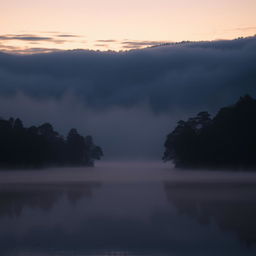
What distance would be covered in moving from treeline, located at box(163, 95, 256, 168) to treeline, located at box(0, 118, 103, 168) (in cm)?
1748

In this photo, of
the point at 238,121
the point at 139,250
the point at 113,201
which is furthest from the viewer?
the point at 238,121

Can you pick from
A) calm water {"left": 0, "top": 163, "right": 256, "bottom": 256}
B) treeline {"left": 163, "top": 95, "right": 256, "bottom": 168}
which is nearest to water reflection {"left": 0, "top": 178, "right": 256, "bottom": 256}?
calm water {"left": 0, "top": 163, "right": 256, "bottom": 256}

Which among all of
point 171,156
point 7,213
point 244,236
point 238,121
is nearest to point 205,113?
point 171,156

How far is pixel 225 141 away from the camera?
74500 mm

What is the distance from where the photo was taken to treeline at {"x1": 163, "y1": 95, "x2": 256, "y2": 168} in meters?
73.5

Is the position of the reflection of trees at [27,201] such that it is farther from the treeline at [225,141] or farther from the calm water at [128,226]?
the treeline at [225,141]

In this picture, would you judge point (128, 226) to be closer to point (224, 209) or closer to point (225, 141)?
point (224, 209)

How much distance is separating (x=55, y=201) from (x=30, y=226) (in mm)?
10308

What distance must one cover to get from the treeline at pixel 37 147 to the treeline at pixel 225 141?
1748 cm

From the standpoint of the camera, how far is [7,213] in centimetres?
2461

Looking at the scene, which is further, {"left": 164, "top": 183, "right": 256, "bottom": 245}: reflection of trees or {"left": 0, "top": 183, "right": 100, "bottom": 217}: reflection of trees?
{"left": 0, "top": 183, "right": 100, "bottom": 217}: reflection of trees

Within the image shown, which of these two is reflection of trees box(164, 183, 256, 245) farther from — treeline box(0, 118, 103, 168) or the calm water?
treeline box(0, 118, 103, 168)

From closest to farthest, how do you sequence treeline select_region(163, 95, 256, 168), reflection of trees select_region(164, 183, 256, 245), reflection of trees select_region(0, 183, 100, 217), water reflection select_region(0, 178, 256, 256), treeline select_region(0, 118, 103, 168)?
water reflection select_region(0, 178, 256, 256) < reflection of trees select_region(164, 183, 256, 245) < reflection of trees select_region(0, 183, 100, 217) < treeline select_region(163, 95, 256, 168) < treeline select_region(0, 118, 103, 168)

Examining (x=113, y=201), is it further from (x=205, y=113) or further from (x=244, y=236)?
(x=205, y=113)
